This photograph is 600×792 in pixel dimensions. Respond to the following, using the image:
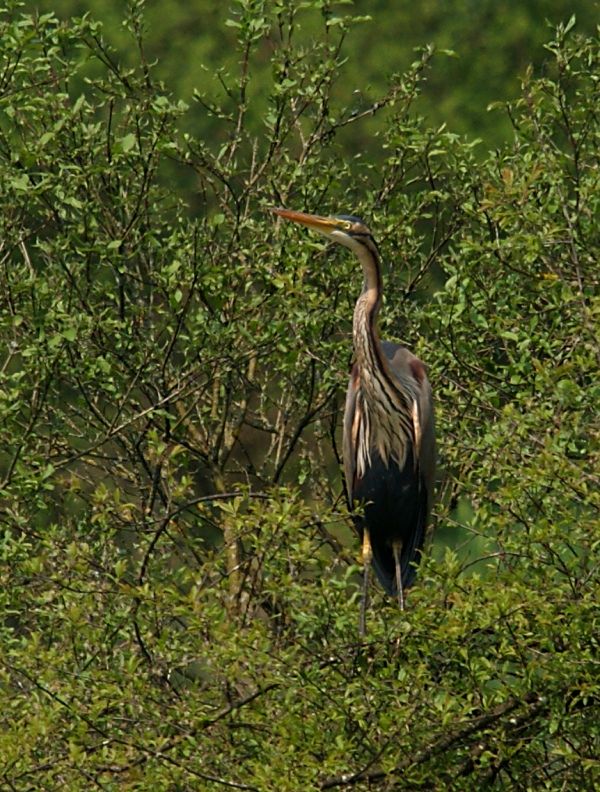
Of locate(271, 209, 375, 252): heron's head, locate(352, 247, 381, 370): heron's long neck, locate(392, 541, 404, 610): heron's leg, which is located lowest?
locate(392, 541, 404, 610): heron's leg

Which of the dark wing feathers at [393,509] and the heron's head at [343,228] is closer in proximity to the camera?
the heron's head at [343,228]

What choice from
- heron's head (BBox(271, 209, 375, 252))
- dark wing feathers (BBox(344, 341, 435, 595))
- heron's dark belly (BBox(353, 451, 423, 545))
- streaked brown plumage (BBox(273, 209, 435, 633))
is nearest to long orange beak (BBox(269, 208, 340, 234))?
heron's head (BBox(271, 209, 375, 252))

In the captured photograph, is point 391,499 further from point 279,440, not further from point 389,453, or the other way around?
point 279,440

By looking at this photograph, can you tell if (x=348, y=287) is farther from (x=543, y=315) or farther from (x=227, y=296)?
(x=543, y=315)

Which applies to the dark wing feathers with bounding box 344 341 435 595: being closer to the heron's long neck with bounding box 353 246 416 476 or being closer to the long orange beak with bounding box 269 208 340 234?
the heron's long neck with bounding box 353 246 416 476

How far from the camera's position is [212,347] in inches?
225

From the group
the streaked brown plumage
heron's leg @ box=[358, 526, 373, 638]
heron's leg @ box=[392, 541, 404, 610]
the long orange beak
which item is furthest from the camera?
the streaked brown plumage

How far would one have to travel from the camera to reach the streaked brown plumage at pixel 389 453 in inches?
244

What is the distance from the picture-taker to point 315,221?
19.3 ft

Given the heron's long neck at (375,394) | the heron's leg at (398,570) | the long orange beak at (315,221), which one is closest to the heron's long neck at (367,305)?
the heron's long neck at (375,394)

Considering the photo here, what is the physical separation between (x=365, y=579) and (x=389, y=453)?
1.16 m

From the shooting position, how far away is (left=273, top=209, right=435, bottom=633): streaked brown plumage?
6188 mm

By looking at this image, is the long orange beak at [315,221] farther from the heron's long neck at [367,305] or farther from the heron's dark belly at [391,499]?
the heron's dark belly at [391,499]

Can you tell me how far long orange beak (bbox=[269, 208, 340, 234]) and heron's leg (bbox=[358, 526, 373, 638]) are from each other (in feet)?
3.17
